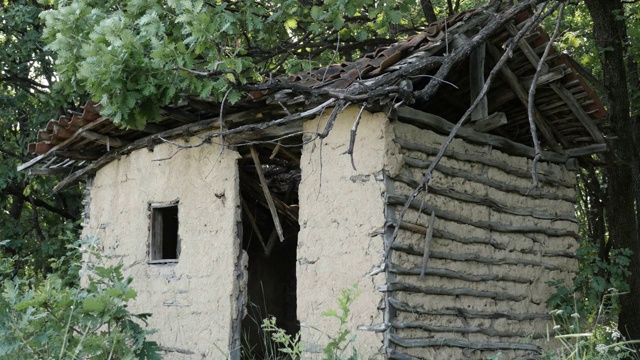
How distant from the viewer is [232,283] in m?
6.78

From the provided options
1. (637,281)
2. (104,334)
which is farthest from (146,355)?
(637,281)

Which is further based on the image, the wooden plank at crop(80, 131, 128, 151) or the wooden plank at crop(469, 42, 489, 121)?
the wooden plank at crop(80, 131, 128, 151)

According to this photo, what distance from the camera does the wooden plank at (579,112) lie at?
7.26m

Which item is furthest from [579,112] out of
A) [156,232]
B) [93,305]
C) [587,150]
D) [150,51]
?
[93,305]

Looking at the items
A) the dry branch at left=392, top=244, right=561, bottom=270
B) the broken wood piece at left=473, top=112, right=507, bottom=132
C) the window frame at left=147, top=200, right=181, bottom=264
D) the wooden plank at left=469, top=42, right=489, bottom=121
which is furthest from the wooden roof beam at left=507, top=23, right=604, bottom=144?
the window frame at left=147, top=200, right=181, bottom=264

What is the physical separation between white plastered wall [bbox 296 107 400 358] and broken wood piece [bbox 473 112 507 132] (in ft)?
3.68

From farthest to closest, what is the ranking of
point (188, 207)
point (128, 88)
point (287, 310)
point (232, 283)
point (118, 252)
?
point (287, 310) → point (118, 252) → point (188, 207) → point (232, 283) → point (128, 88)

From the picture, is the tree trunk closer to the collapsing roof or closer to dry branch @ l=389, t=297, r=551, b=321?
the collapsing roof

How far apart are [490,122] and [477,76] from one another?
40 centimetres

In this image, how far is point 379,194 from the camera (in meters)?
5.93

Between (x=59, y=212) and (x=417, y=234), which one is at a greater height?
(x=59, y=212)

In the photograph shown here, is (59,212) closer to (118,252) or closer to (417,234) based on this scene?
(118,252)

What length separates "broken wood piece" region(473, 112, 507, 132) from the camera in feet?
21.8

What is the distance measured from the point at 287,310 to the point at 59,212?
5.00 m
